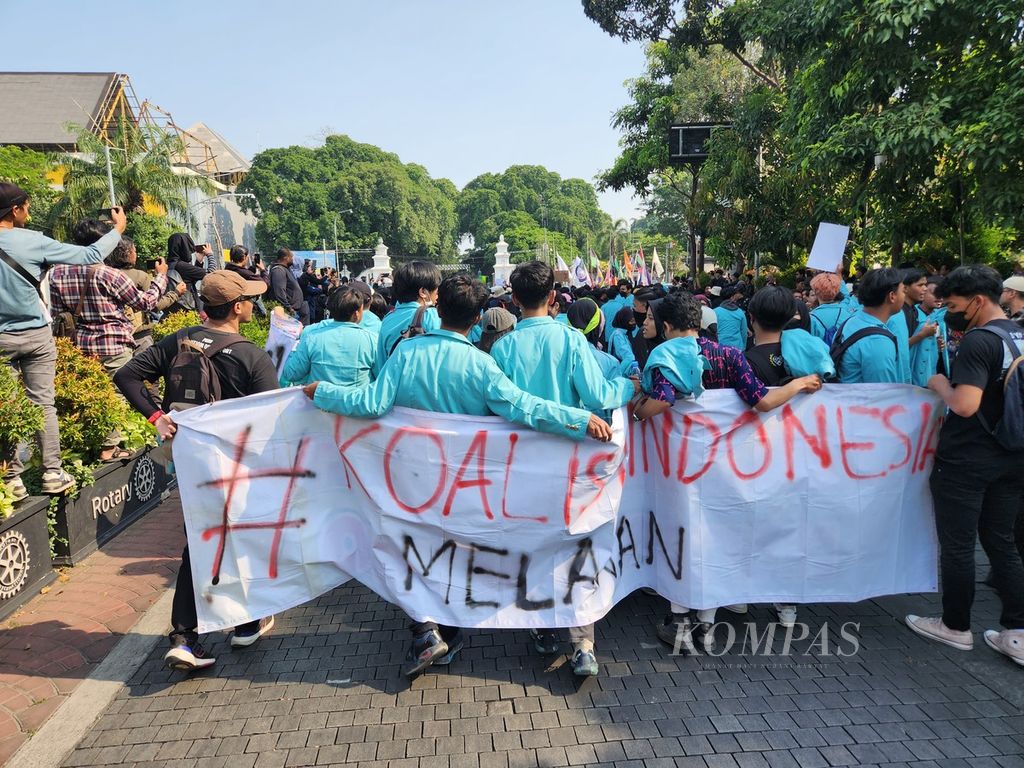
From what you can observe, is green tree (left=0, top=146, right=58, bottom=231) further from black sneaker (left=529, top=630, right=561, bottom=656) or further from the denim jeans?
black sneaker (left=529, top=630, right=561, bottom=656)

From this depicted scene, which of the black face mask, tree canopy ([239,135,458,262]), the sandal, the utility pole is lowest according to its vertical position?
the sandal

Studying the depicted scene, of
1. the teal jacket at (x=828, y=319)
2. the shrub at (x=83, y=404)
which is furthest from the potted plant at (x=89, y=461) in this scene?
the teal jacket at (x=828, y=319)

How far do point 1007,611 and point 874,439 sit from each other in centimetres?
106

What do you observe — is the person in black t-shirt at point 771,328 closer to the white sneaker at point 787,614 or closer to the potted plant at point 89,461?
the white sneaker at point 787,614

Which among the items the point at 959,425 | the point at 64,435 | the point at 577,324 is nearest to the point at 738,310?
the point at 577,324

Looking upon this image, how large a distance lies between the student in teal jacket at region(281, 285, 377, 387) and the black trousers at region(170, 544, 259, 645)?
1340mm

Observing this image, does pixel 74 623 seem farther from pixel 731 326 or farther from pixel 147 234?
pixel 147 234

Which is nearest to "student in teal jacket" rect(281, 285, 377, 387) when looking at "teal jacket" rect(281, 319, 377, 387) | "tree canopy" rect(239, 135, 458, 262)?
"teal jacket" rect(281, 319, 377, 387)

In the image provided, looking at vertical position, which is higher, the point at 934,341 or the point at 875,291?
the point at 875,291

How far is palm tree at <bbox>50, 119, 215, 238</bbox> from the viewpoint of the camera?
99.5ft

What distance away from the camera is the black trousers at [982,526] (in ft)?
11.3

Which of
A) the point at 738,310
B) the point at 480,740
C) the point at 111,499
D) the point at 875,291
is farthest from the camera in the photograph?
the point at 738,310

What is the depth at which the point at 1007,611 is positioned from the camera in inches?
140

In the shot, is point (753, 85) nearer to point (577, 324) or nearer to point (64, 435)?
point (577, 324)
